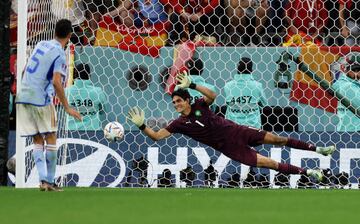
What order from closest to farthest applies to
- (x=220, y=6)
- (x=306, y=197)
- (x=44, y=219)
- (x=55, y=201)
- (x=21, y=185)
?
(x=44, y=219) → (x=55, y=201) → (x=306, y=197) → (x=21, y=185) → (x=220, y=6)

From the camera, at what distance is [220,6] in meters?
13.1

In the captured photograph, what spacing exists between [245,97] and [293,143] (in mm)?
1248

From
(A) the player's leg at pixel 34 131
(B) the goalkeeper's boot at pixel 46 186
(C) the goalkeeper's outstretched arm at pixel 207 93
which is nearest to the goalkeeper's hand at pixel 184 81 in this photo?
(C) the goalkeeper's outstretched arm at pixel 207 93

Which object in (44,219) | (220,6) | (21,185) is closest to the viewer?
(44,219)

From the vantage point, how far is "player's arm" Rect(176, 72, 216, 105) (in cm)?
1107

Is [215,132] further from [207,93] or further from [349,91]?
[349,91]

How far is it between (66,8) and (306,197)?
479 centimetres

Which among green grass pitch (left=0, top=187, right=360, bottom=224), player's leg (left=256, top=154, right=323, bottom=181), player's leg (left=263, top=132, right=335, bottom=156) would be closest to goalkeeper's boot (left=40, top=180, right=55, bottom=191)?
green grass pitch (left=0, top=187, right=360, bottom=224)

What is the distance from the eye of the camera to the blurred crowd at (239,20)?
1278cm

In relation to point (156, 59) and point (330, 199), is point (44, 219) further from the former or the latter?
point (156, 59)

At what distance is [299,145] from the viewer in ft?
36.7

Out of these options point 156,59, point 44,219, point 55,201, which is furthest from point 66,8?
point 44,219

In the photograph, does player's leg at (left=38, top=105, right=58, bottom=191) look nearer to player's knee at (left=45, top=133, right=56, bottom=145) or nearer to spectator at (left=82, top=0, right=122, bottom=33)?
player's knee at (left=45, top=133, right=56, bottom=145)

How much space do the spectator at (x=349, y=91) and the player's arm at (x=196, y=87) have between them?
1.67 m
